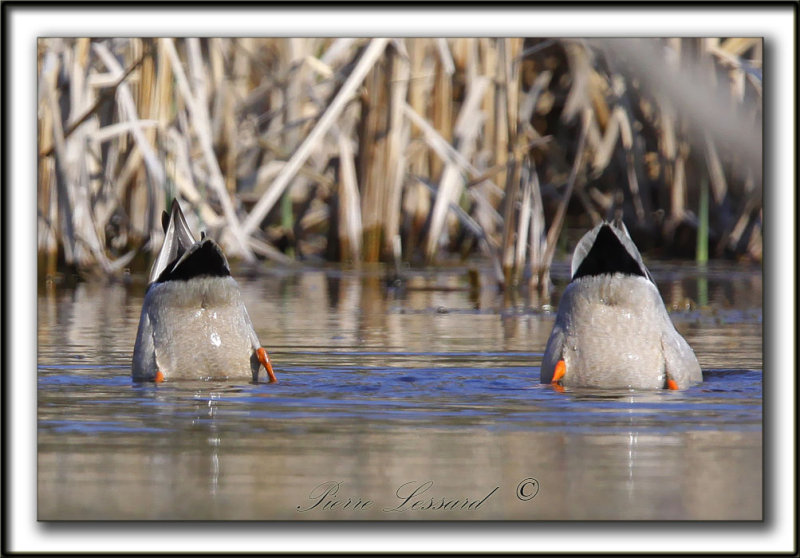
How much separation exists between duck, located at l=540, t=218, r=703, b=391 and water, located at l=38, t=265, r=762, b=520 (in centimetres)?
12

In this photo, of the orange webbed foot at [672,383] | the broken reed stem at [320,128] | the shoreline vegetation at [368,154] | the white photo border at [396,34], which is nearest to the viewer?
the white photo border at [396,34]

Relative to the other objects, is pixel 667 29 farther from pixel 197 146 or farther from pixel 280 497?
pixel 197 146

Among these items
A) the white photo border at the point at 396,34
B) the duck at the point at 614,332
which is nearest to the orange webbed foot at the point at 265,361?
the duck at the point at 614,332

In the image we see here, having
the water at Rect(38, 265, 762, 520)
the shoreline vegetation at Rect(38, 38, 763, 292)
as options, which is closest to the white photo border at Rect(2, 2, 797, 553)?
the water at Rect(38, 265, 762, 520)

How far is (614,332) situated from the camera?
235 inches

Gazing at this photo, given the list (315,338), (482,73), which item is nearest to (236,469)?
(315,338)

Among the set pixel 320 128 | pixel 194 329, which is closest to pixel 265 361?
pixel 194 329

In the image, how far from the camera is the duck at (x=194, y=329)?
620 cm

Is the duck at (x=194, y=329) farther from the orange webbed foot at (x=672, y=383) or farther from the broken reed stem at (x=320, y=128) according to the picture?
the broken reed stem at (x=320, y=128)

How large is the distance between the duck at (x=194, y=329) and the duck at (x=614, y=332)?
4.01 ft

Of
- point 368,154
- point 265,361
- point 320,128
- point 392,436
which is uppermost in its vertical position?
point 320,128

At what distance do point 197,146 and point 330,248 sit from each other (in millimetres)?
1292

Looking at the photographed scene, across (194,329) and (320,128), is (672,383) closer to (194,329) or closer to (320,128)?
(194,329)

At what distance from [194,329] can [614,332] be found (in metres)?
1.70
